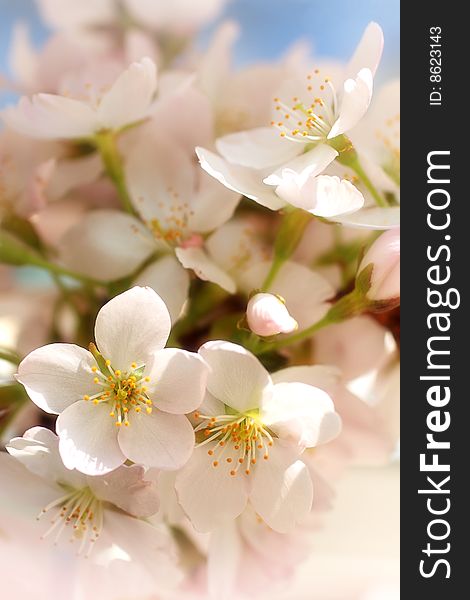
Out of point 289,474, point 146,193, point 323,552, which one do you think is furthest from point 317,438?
point 323,552

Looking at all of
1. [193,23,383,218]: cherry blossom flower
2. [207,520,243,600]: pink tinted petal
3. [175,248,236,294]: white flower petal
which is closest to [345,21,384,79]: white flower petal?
[193,23,383,218]: cherry blossom flower

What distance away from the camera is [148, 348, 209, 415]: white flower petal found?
0.28 metres

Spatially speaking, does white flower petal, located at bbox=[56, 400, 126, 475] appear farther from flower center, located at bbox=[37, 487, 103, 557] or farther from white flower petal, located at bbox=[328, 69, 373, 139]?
white flower petal, located at bbox=[328, 69, 373, 139]

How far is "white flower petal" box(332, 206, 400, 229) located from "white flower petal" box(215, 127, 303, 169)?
0.04m

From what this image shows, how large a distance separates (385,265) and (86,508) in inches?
6.3

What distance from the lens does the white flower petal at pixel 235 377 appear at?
0.94 ft

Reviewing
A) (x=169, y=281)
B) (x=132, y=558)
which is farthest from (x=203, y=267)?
(x=132, y=558)

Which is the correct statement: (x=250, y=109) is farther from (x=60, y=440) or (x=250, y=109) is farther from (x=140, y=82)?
(x=60, y=440)

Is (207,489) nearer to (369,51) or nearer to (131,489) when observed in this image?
(131,489)

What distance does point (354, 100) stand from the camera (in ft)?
1.00

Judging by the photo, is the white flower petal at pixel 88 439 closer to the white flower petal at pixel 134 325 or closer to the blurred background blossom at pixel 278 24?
the white flower petal at pixel 134 325

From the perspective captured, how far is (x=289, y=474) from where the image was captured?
12.0 inches

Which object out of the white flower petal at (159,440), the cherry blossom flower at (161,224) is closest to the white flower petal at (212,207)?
the cherry blossom flower at (161,224)

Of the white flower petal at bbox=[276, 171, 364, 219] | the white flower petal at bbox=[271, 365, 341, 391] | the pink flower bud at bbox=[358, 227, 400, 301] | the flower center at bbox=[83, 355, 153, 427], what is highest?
the white flower petal at bbox=[276, 171, 364, 219]
